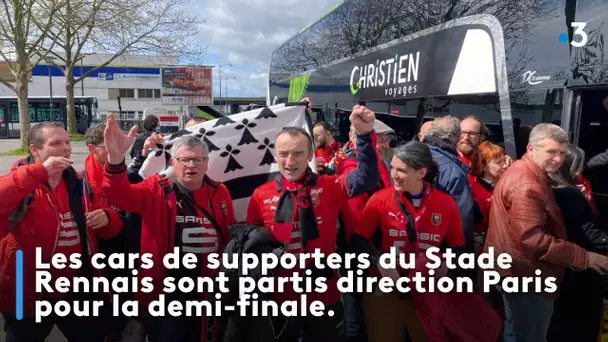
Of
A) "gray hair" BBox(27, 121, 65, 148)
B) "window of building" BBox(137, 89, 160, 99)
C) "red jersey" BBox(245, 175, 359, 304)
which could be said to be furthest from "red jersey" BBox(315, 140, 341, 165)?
"window of building" BBox(137, 89, 160, 99)

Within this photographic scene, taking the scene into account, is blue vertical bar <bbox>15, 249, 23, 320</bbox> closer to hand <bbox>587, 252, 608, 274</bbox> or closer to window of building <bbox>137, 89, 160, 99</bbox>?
hand <bbox>587, 252, 608, 274</bbox>

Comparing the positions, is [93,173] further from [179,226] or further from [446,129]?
[446,129]

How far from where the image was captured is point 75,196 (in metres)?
2.85

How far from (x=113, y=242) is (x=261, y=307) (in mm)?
1181

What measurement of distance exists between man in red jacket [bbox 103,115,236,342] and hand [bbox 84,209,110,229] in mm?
286

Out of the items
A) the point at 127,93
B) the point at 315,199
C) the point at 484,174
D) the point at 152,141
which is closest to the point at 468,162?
the point at 484,174

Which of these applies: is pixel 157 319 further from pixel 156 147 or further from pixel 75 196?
pixel 156 147

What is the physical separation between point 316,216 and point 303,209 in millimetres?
137

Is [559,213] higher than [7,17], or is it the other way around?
[7,17]

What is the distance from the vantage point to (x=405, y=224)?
2719 mm

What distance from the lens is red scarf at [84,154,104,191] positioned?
3309 millimetres

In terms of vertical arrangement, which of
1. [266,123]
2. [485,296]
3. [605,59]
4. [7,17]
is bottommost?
[485,296]

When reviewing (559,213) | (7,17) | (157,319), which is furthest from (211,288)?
(7,17)

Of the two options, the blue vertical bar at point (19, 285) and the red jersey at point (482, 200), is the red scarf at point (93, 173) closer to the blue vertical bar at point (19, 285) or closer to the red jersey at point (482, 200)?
the blue vertical bar at point (19, 285)
